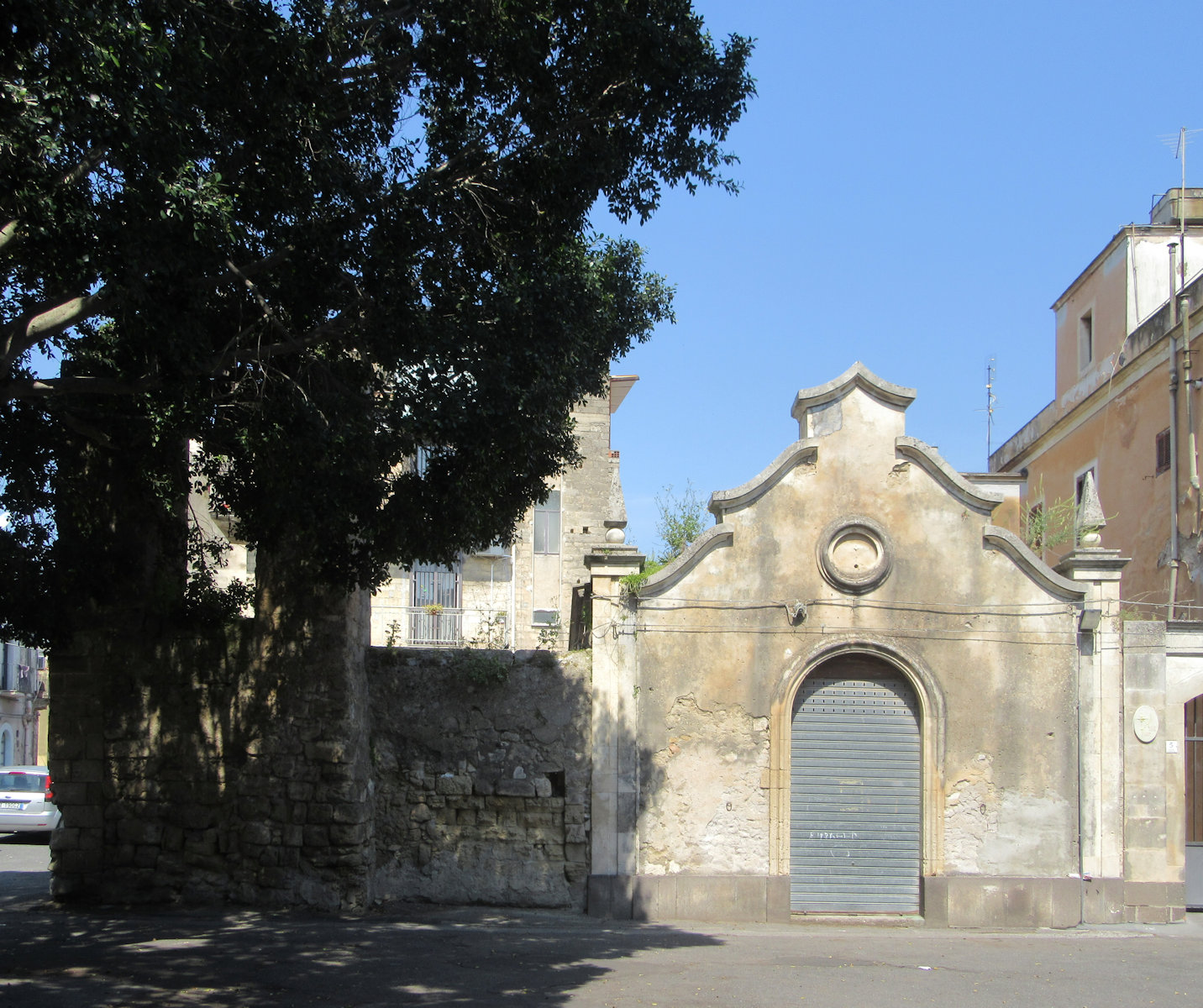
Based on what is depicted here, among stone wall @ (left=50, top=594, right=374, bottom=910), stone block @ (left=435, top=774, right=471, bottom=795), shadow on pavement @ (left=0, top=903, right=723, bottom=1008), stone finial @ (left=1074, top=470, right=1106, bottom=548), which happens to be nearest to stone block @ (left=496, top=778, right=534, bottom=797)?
stone block @ (left=435, top=774, right=471, bottom=795)

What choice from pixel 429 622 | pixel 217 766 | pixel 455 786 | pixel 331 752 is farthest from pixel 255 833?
pixel 429 622

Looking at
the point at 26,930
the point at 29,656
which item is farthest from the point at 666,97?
the point at 29,656

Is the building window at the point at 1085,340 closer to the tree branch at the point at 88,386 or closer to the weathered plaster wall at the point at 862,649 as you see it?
the weathered plaster wall at the point at 862,649

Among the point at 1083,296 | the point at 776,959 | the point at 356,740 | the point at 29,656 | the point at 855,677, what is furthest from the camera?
the point at 29,656

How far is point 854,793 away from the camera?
552 inches

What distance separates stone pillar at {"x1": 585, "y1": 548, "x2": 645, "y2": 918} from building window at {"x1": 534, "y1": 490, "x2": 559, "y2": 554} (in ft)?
42.5

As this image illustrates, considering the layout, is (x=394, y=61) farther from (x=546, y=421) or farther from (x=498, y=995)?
(x=498, y=995)

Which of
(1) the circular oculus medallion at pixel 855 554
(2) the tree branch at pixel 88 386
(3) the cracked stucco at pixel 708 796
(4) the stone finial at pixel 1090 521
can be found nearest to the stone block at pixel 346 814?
(3) the cracked stucco at pixel 708 796

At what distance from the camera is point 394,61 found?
9914mm

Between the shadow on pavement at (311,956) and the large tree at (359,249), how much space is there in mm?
3432

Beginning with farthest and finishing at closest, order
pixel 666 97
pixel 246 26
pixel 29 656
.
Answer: pixel 29 656 < pixel 666 97 < pixel 246 26

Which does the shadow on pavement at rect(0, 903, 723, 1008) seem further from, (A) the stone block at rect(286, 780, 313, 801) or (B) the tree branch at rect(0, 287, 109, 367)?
(B) the tree branch at rect(0, 287, 109, 367)

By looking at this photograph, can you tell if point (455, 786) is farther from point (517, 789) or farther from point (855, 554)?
point (855, 554)

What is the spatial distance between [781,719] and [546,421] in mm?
5178
